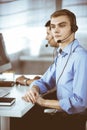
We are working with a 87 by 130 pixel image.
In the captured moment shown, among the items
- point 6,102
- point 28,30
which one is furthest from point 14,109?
point 28,30

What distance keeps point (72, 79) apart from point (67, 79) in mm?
34

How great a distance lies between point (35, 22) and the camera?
188 inches

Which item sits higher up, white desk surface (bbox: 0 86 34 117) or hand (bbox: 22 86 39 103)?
white desk surface (bbox: 0 86 34 117)

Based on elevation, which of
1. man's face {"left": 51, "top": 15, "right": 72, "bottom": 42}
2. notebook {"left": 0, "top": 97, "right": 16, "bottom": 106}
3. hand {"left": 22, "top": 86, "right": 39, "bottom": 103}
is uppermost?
man's face {"left": 51, "top": 15, "right": 72, "bottom": 42}

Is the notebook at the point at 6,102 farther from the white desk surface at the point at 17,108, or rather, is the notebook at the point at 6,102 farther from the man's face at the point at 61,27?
the man's face at the point at 61,27

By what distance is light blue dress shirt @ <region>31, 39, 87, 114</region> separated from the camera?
207cm

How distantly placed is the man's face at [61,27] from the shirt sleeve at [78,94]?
292 mm

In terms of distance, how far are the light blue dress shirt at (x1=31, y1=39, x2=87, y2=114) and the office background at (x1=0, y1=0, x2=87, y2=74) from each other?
2.22 m

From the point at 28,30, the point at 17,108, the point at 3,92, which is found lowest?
the point at 28,30

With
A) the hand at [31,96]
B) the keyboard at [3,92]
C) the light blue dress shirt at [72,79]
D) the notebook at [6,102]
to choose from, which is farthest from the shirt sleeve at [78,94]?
the keyboard at [3,92]

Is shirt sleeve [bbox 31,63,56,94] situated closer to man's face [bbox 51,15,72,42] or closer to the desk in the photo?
the desk

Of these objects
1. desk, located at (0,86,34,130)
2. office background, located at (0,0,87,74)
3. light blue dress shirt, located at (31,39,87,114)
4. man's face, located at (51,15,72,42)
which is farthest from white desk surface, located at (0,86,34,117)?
office background, located at (0,0,87,74)

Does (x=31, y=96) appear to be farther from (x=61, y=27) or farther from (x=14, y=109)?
(x=61, y=27)

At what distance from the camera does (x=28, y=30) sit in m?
4.82
